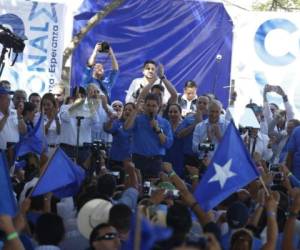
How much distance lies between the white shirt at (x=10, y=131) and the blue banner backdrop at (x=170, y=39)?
5.74 m

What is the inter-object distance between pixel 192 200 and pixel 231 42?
10.5 metres

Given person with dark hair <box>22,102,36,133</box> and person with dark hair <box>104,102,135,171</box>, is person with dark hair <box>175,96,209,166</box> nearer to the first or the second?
person with dark hair <box>104,102,135,171</box>

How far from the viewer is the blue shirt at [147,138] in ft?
32.4

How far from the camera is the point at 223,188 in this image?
6.40m

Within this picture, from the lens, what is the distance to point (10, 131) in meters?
10.2

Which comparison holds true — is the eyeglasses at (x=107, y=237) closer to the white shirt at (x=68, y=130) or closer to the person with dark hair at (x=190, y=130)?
the person with dark hair at (x=190, y=130)

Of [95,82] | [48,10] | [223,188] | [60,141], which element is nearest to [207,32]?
→ [48,10]

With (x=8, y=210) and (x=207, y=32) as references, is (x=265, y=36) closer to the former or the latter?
(x=207, y=32)

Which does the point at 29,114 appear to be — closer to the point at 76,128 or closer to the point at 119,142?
the point at 76,128

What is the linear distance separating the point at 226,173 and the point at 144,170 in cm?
335

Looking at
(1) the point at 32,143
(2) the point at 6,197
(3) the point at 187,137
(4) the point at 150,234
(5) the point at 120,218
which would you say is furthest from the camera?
(3) the point at 187,137

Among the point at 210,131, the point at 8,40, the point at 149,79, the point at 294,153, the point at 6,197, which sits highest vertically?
the point at 8,40

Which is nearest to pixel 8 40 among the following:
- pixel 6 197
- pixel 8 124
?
pixel 8 124

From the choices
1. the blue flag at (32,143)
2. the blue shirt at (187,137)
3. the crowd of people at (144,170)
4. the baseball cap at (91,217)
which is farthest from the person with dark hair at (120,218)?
the blue shirt at (187,137)
